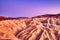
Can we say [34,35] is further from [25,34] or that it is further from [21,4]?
[21,4]

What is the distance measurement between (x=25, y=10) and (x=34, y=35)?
39 cm

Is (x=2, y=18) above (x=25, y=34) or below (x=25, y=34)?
above

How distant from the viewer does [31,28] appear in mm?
2195

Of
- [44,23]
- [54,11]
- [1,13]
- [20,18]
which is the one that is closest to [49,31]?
[44,23]

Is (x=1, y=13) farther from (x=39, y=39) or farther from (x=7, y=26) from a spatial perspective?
(x=39, y=39)

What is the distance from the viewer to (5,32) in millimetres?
2131

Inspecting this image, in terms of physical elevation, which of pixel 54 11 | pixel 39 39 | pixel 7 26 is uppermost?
pixel 54 11

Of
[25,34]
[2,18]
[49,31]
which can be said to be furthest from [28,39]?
[2,18]

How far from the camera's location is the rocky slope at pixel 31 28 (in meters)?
2.12

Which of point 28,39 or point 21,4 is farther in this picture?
point 21,4

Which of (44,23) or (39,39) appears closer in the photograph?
(39,39)

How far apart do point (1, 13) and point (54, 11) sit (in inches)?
29.9

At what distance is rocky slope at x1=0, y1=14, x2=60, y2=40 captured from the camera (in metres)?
2.12

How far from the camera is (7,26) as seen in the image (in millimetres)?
2188
